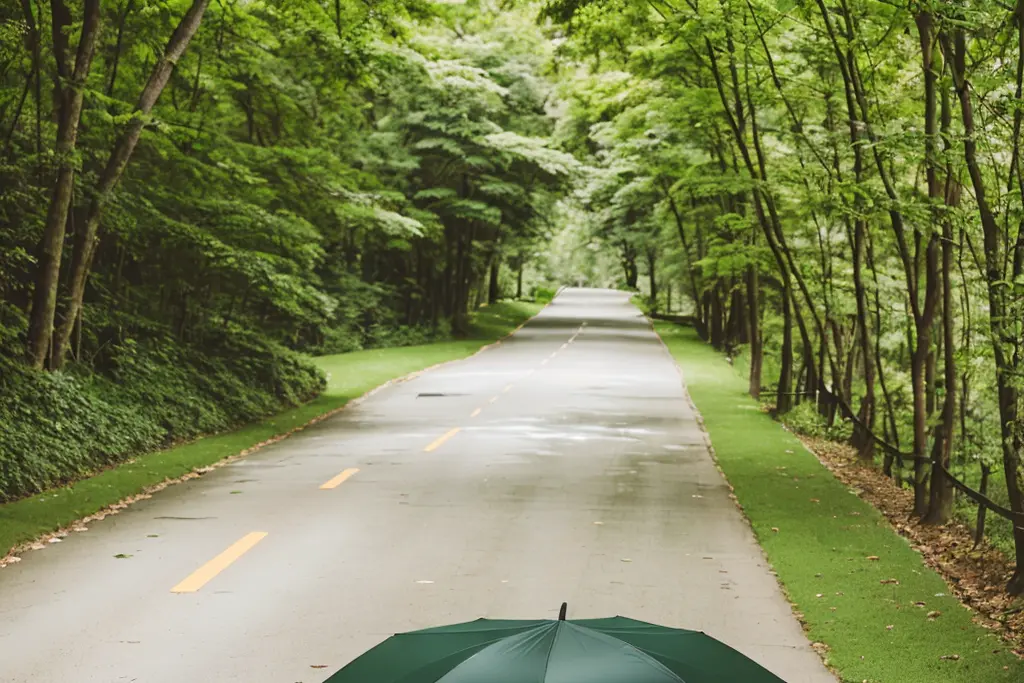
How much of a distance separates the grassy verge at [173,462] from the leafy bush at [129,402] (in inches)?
12.9

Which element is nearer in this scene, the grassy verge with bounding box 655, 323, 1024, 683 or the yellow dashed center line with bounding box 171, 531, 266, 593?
the grassy verge with bounding box 655, 323, 1024, 683

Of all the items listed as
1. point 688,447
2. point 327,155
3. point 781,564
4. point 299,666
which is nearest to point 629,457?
point 688,447

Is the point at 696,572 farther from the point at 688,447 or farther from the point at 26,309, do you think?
the point at 26,309

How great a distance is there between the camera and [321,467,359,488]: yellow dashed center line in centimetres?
1337

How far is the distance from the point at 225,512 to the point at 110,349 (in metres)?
7.29

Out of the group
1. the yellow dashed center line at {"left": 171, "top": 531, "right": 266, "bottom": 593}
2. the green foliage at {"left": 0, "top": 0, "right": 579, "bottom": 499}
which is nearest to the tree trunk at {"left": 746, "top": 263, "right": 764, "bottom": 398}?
the green foliage at {"left": 0, "top": 0, "right": 579, "bottom": 499}

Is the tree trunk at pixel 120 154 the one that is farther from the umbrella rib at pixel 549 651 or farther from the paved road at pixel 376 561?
the umbrella rib at pixel 549 651

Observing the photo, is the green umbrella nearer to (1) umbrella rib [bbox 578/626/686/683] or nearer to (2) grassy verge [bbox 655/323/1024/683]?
(1) umbrella rib [bbox 578/626/686/683]

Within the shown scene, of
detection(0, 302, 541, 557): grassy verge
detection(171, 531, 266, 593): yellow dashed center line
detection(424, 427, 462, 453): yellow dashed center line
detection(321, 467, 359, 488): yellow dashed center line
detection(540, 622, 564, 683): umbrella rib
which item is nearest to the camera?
detection(540, 622, 564, 683): umbrella rib

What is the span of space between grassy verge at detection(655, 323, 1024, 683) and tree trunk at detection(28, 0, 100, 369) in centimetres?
987

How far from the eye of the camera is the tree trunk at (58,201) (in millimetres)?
14852

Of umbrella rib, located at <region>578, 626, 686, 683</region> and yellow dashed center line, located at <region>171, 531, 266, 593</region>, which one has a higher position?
umbrella rib, located at <region>578, 626, 686, 683</region>

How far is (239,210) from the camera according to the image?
65.6ft

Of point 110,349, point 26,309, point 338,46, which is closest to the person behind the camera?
point 26,309
